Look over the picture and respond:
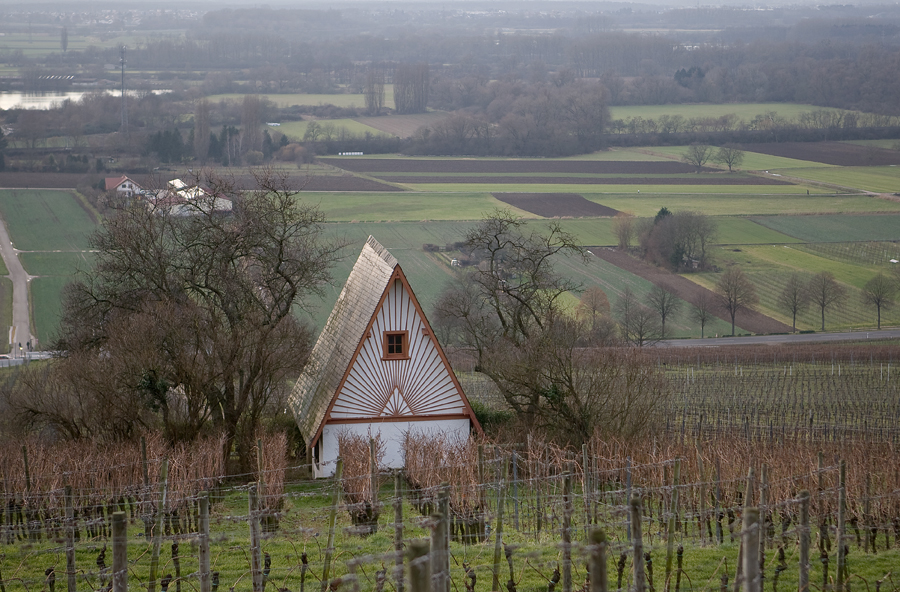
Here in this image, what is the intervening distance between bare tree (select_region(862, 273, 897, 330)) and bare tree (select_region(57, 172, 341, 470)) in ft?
145

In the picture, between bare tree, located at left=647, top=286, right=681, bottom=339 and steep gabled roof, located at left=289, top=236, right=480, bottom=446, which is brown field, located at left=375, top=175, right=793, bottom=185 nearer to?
bare tree, located at left=647, top=286, right=681, bottom=339

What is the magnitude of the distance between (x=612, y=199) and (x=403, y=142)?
41.0 m

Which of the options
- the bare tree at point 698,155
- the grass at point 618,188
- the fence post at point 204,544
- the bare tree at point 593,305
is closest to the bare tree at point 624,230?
the grass at point 618,188

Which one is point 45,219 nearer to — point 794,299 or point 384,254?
point 794,299

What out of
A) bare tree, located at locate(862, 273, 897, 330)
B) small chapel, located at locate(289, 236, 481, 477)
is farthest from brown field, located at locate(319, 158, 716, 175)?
small chapel, located at locate(289, 236, 481, 477)

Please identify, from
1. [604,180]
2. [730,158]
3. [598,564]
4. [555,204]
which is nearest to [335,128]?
[604,180]

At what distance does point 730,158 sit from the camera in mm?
110188

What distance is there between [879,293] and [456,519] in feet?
169

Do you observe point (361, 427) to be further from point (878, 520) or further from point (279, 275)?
point (878, 520)

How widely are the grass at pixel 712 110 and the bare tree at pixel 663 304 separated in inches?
3347

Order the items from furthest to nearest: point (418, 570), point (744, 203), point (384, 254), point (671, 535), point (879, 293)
Result: point (744, 203) < point (879, 293) < point (384, 254) < point (671, 535) < point (418, 570)

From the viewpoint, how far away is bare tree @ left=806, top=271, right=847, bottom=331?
6003 centimetres

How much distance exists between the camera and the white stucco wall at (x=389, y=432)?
71.2ft

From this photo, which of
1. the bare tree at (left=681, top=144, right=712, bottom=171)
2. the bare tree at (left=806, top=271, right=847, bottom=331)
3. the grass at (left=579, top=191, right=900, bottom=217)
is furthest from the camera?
the bare tree at (left=681, top=144, right=712, bottom=171)
